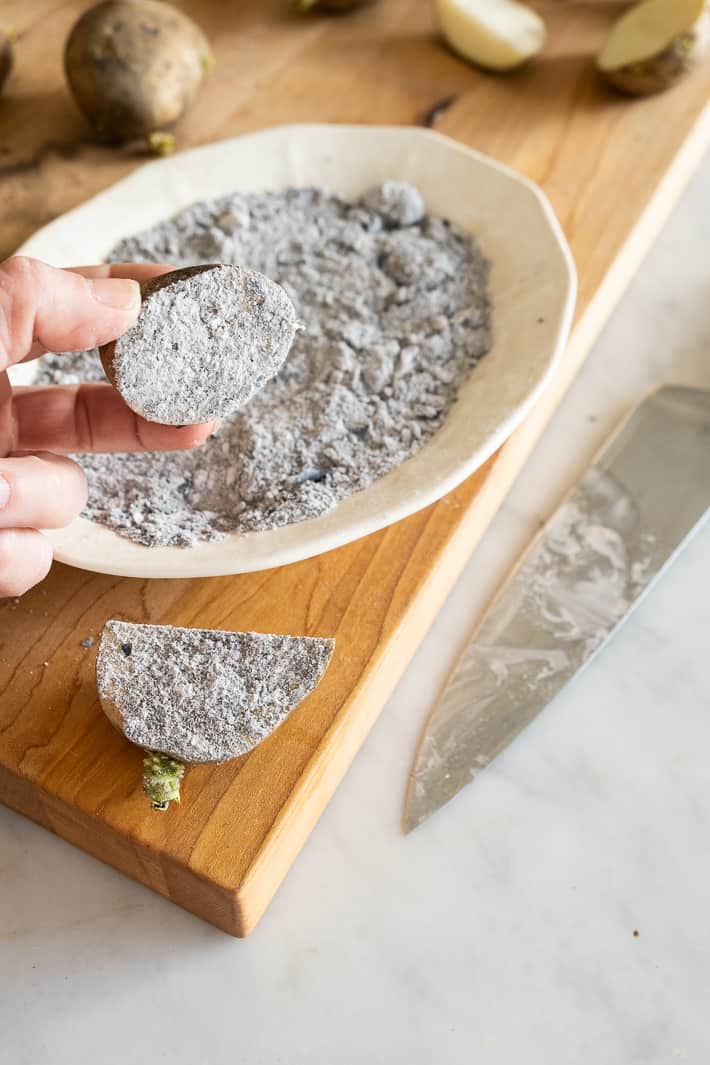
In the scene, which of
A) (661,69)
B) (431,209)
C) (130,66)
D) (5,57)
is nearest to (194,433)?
(431,209)

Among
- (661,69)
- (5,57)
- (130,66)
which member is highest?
(661,69)

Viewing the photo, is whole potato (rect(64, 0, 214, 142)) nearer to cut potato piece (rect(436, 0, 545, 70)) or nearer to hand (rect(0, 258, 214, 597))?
cut potato piece (rect(436, 0, 545, 70))

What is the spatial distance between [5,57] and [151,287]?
903 mm

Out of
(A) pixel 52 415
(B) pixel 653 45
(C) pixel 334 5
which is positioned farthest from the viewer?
(C) pixel 334 5

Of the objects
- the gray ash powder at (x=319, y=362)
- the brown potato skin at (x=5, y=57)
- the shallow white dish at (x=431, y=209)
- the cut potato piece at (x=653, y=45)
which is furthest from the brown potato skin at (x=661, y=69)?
the brown potato skin at (x=5, y=57)

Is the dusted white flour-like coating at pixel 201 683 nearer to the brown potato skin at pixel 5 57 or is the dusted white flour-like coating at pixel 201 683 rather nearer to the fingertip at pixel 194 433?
the fingertip at pixel 194 433

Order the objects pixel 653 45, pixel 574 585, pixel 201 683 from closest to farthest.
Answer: pixel 201 683, pixel 574 585, pixel 653 45

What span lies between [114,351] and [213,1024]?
1.89ft

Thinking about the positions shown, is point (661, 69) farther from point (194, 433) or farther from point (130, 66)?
point (194, 433)

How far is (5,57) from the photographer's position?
157 centimetres

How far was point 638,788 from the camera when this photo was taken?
39.8 inches

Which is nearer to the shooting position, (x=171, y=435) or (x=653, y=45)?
(x=171, y=435)

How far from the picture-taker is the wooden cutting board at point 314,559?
0.89 m

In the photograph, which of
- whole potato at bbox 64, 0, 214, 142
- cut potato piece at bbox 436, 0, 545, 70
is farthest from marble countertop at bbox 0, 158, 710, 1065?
cut potato piece at bbox 436, 0, 545, 70
